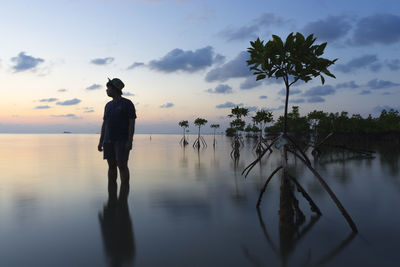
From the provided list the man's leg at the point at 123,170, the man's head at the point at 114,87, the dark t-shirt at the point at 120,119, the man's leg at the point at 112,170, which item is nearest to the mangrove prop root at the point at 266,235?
the man's leg at the point at 123,170

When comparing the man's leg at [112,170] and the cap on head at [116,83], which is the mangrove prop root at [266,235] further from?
the cap on head at [116,83]

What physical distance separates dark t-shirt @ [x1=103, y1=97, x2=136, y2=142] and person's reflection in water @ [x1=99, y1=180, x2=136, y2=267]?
116 centimetres

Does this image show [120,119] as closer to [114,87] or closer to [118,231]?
[114,87]

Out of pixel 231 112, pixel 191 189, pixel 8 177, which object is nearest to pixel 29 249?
pixel 191 189

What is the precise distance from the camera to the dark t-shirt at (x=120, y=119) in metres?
5.96

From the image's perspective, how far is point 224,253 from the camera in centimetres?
372

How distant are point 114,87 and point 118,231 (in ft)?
10.0

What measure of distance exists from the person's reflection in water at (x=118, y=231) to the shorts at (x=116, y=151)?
70 centimetres

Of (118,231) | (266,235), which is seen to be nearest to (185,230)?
(118,231)

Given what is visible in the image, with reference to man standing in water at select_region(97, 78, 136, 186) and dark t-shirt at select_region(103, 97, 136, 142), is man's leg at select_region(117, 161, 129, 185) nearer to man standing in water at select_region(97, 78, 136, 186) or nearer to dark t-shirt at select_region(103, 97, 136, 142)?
man standing in water at select_region(97, 78, 136, 186)

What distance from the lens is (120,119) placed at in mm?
5965

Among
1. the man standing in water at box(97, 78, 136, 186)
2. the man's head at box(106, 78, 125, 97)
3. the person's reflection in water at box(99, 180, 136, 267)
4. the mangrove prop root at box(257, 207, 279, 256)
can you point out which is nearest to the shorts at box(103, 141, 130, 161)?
the man standing in water at box(97, 78, 136, 186)

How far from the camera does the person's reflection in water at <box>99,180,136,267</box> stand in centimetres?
355

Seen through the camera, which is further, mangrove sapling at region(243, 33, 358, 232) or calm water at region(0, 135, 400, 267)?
mangrove sapling at region(243, 33, 358, 232)
